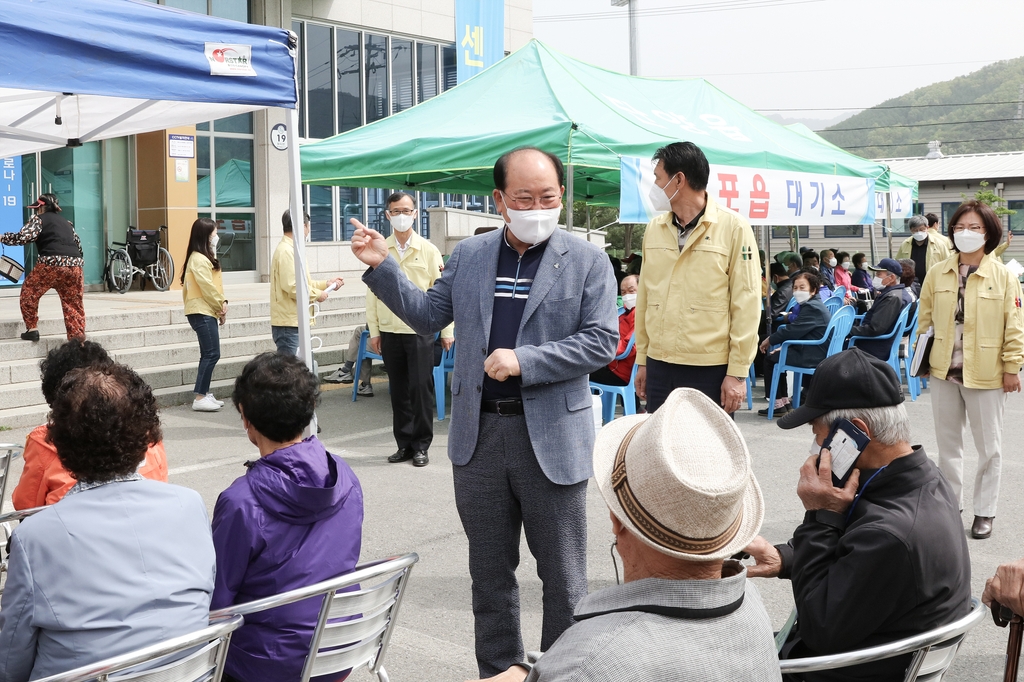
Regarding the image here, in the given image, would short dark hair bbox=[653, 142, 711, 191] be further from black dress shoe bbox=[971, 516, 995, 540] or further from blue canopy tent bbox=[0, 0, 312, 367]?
black dress shoe bbox=[971, 516, 995, 540]

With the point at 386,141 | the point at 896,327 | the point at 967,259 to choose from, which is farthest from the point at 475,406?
the point at 896,327

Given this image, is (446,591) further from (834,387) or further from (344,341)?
(344,341)

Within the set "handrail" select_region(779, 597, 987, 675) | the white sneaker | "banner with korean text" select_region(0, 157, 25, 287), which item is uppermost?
"banner with korean text" select_region(0, 157, 25, 287)

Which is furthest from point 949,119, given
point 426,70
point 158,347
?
point 158,347

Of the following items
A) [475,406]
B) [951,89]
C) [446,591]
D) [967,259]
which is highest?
[951,89]

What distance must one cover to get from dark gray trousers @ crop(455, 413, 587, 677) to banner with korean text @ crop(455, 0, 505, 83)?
10217mm

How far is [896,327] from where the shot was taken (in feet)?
32.1

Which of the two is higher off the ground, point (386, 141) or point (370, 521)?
point (386, 141)

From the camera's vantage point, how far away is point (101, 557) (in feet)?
6.83

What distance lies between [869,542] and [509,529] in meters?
1.37

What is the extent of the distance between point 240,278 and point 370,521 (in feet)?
40.3

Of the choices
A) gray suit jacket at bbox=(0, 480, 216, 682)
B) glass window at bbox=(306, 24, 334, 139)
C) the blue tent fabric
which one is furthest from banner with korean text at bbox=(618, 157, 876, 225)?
glass window at bbox=(306, 24, 334, 139)

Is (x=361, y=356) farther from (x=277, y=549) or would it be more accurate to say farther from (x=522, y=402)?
(x=277, y=549)

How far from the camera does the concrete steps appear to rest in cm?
867
